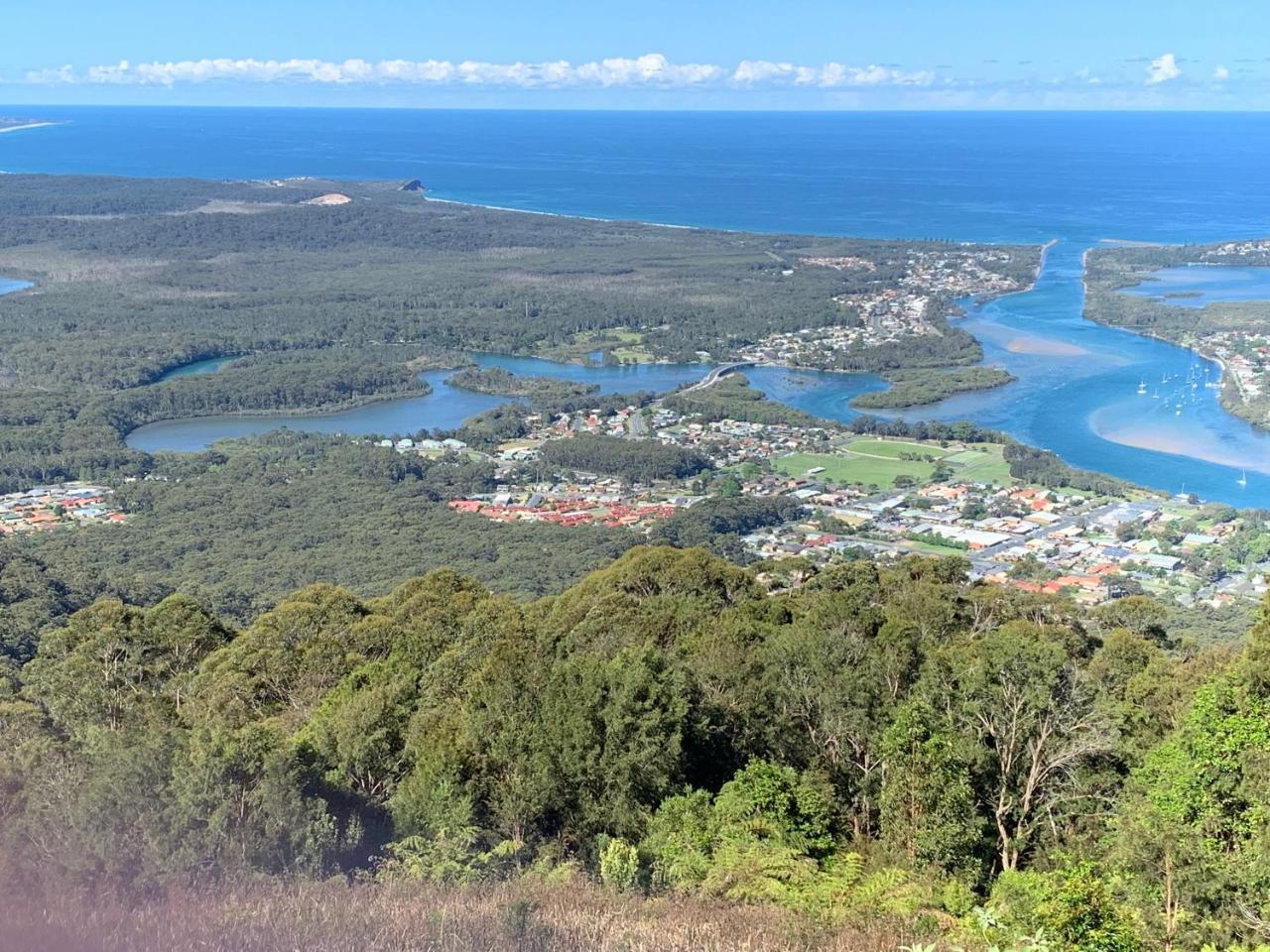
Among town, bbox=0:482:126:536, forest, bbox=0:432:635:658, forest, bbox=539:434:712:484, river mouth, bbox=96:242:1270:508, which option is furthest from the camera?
forest, bbox=539:434:712:484

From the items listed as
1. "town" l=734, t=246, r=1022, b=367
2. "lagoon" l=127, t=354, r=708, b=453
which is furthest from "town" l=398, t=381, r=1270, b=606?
"town" l=734, t=246, r=1022, b=367

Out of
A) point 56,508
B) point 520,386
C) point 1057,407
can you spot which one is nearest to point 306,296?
point 520,386

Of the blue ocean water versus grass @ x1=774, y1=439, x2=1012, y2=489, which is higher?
the blue ocean water

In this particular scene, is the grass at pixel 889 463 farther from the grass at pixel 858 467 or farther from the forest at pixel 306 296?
the forest at pixel 306 296

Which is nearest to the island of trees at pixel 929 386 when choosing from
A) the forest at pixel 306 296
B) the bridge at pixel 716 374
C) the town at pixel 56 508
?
the forest at pixel 306 296

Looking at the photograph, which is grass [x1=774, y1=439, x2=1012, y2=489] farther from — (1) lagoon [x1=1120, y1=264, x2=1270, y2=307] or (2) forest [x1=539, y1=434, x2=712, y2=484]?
(1) lagoon [x1=1120, y1=264, x2=1270, y2=307]

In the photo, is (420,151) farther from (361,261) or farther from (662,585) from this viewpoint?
(662,585)

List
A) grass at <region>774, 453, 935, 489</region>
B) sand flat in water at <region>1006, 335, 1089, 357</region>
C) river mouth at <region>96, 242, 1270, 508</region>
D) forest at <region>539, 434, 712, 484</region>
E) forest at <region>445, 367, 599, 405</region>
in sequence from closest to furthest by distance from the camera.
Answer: grass at <region>774, 453, 935, 489</region> → river mouth at <region>96, 242, 1270, 508</region> → forest at <region>539, 434, 712, 484</region> → forest at <region>445, 367, 599, 405</region> → sand flat in water at <region>1006, 335, 1089, 357</region>
